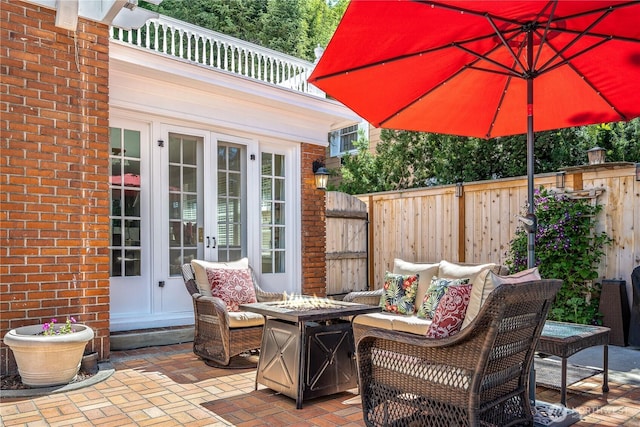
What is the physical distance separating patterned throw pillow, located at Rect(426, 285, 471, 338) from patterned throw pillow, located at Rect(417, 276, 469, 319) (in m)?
1.30

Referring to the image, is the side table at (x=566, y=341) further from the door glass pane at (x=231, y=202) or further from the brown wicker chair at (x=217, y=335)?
the door glass pane at (x=231, y=202)

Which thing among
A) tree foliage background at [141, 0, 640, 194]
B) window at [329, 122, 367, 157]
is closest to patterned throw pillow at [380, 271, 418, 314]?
tree foliage background at [141, 0, 640, 194]

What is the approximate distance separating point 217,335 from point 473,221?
4171 mm

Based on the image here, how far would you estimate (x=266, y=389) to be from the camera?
3.67 meters

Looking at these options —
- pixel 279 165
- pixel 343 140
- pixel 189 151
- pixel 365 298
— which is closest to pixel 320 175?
pixel 279 165

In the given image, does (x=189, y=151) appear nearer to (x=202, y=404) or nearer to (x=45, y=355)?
(x=45, y=355)

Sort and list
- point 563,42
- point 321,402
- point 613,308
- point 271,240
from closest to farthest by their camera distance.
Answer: point 563,42
point 321,402
point 613,308
point 271,240

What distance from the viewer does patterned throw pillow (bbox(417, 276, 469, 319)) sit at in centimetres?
420

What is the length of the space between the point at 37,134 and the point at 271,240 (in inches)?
122

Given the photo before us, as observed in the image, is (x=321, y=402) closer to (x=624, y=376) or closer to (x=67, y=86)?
(x=624, y=376)

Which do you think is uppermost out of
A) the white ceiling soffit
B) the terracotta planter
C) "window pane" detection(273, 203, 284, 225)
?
the white ceiling soffit

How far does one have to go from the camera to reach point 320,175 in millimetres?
6555

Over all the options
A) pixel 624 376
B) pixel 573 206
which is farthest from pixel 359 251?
pixel 624 376

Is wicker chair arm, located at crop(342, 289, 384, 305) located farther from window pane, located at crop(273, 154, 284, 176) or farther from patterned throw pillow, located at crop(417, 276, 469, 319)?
window pane, located at crop(273, 154, 284, 176)
